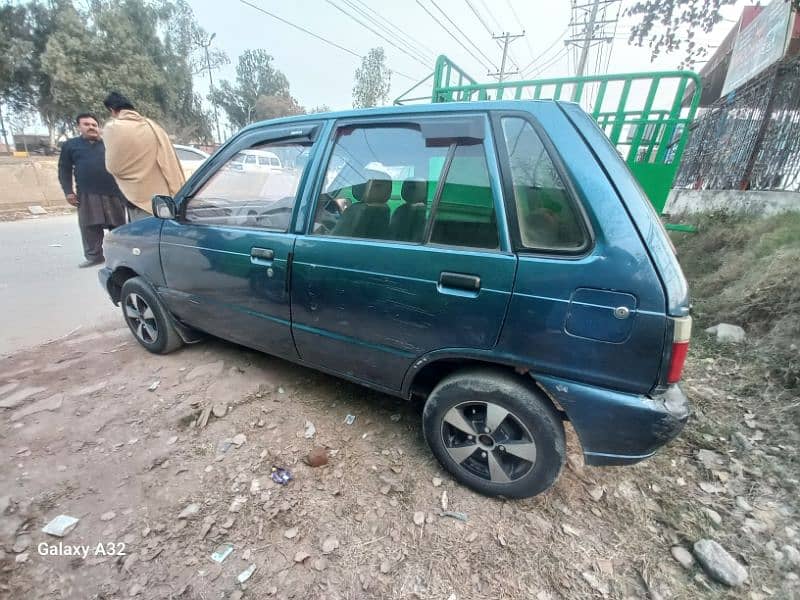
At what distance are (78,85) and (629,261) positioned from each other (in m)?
30.3

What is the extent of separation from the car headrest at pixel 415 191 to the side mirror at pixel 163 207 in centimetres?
171

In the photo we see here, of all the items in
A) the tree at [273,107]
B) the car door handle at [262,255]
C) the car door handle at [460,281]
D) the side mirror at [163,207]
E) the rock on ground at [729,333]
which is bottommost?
the rock on ground at [729,333]

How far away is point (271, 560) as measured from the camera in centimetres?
152

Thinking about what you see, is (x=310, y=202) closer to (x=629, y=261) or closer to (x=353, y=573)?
(x=629, y=261)

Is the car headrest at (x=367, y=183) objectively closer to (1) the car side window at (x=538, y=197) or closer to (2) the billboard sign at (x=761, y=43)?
(1) the car side window at (x=538, y=197)

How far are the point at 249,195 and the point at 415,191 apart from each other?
5.16 feet

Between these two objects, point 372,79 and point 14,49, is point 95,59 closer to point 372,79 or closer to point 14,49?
point 14,49

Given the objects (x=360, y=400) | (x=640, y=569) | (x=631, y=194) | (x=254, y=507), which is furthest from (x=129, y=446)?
(x=631, y=194)

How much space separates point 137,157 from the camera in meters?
3.68

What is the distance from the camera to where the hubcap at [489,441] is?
65.4 inches

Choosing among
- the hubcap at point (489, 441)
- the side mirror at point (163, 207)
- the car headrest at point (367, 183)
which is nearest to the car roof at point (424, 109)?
the car headrest at point (367, 183)

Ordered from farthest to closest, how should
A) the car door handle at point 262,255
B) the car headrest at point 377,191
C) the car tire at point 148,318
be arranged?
1. the car tire at point 148,318
2. the car door handle at point 262,255
3. the car headrest at point 377,191

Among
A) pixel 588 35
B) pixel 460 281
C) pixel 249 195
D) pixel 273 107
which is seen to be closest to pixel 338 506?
pixel 460 281

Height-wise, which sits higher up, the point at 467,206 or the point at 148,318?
the point at 467,206
